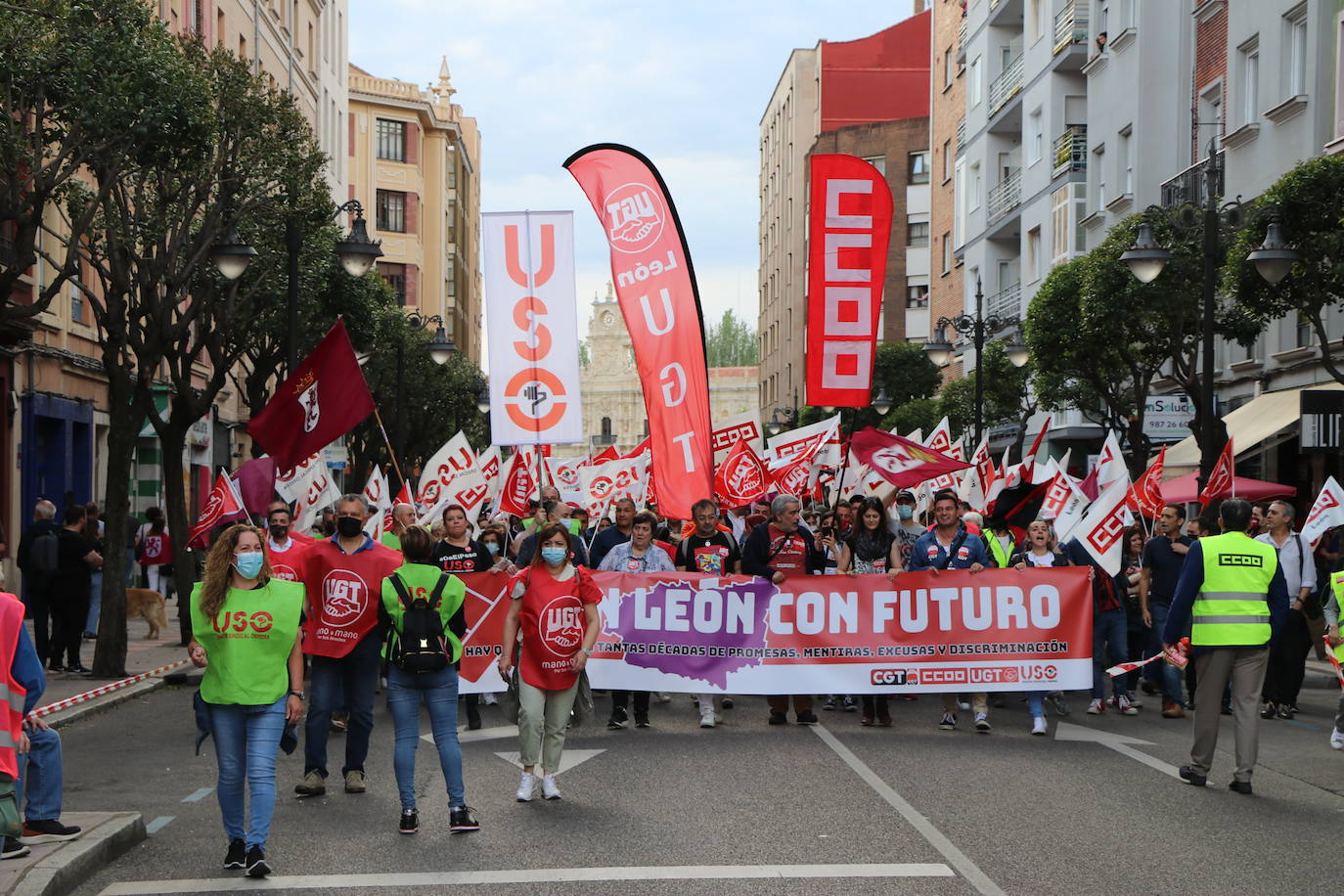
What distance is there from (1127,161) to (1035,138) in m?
7.36

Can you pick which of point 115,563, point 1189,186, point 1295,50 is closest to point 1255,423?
point 1295,50

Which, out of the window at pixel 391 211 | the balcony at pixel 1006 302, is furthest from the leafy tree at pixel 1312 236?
the window at pixel 391 211

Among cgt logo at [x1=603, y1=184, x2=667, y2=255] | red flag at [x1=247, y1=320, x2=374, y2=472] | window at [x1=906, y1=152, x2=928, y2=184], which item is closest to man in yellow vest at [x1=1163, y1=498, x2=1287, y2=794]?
cgt logo at [x1=603, y1=184, x2=667, y2=255]

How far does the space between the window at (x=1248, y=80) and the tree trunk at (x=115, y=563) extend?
1998 centimetres

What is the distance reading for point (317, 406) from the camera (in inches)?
600

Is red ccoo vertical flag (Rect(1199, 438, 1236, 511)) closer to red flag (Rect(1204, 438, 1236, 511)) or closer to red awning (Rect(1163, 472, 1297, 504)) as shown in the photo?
red flag (Rect(1204, 438, 1236, 511))

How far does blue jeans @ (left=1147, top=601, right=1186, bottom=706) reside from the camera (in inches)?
560

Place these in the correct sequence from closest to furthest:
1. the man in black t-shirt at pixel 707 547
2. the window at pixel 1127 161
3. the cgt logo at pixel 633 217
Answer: the man in black t-shirt at pixel 707 547 < the cgt logo at pixel 633 217 < the window at pixel 1127 161

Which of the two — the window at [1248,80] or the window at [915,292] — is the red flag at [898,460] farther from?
the window at [915,292]

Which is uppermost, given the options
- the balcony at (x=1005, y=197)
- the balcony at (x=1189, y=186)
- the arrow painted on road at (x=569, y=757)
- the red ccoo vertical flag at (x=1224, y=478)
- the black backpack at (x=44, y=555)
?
the balcony at (x=1005, y=197)

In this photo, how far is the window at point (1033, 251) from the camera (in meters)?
43.3

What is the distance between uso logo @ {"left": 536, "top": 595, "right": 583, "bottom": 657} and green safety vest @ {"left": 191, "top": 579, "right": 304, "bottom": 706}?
1.97 metres

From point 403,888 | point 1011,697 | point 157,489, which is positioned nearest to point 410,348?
point 157,489

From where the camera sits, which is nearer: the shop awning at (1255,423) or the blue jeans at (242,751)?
the blue jeans at (242,751)
